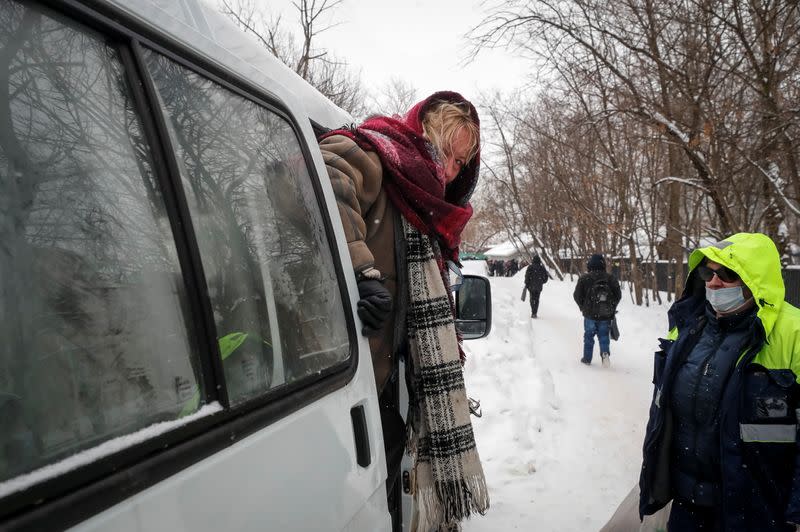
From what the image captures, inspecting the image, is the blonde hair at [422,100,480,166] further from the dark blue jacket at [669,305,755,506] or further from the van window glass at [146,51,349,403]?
the dark blue jacket at [669,305,755,506]

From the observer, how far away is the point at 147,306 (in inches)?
30.5

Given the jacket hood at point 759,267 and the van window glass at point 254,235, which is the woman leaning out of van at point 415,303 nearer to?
the van window glass at point 254,235

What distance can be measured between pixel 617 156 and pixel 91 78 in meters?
16.3

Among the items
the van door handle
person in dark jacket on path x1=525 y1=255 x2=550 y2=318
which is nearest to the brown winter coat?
the van door handle

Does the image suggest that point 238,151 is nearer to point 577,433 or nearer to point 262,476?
point 262,476

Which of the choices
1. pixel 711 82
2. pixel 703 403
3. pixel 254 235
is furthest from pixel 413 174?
pixel 711 82

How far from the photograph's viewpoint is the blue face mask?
2129 millimetres

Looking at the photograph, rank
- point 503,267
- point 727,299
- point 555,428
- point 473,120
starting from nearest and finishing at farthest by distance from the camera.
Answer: point 727,299
point 473,120
point 555,428
point 503,267

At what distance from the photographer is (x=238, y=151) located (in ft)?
3.66

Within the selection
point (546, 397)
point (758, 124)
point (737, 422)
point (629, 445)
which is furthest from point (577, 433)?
point (758, 124)

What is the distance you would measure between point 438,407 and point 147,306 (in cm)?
134

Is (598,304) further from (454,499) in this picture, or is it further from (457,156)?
(454,499)

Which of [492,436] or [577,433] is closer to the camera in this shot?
[492,436]

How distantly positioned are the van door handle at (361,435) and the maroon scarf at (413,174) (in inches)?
33.5
